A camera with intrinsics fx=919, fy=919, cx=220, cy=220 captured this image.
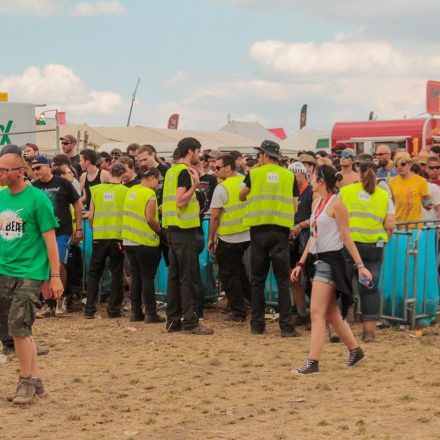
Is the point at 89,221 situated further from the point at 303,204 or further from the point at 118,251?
the point at 303,204

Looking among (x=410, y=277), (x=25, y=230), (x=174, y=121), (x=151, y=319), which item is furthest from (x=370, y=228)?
(x=174, y=121)

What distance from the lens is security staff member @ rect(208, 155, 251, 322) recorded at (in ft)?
35.1

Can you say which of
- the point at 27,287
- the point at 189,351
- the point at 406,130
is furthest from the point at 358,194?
the point at 406,130

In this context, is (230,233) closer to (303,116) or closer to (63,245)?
(63,245)

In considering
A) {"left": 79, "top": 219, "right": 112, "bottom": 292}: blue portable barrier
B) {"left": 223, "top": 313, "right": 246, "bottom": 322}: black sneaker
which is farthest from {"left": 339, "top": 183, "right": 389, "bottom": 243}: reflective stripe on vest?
{"left": 79, "top": 219, "right": 112, "bottom": 292}: blue portable barrier

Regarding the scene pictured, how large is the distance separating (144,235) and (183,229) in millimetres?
828

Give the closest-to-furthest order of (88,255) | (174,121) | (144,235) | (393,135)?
(144,235), (88,255), (393,135), (174,121)

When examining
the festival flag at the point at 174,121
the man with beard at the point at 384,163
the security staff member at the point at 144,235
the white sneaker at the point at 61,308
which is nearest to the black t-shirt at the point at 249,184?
the security staff member at the point at 144,235

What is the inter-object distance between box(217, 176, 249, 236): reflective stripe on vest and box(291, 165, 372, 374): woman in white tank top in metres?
2.60

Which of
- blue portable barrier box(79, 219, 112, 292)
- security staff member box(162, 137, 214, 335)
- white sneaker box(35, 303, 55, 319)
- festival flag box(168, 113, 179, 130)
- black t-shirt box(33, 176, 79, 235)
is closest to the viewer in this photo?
security staff member box(162, 137, 214, 335)

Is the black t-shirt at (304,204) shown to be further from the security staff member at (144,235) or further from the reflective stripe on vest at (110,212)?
the reflective stripe on vest at (110,212)

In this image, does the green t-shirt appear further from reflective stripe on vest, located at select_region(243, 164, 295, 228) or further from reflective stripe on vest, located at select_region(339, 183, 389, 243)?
reflective stripe on vest, located at select_region(339, 183, 389, 243)

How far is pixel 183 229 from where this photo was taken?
9969mm

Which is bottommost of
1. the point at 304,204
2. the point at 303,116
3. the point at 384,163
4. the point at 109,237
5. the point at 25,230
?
the point at 109,237
